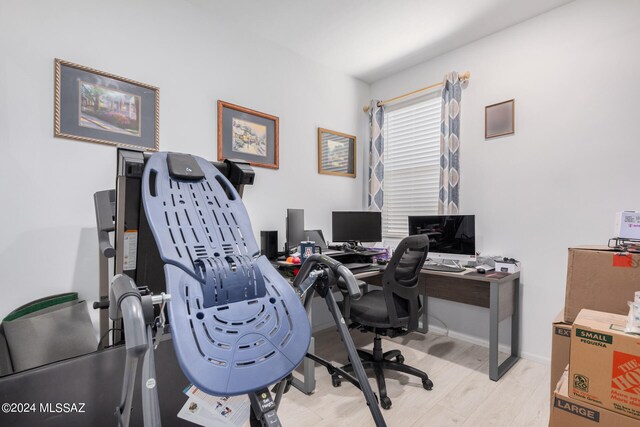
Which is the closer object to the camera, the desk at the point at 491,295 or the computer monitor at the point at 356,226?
the desk at the point at 491,295

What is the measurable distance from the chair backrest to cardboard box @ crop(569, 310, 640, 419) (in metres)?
0.91

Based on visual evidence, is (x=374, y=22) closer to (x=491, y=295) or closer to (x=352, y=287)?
(x=491, y=295)

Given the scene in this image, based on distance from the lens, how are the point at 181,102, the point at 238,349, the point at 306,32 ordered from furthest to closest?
the point at 306,32 → the point at 181,102 → the point at 238,349

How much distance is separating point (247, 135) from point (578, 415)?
2.70 m

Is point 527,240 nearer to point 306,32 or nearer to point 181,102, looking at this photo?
point 306,32

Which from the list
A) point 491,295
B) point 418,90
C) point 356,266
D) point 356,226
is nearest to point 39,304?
point 356,266

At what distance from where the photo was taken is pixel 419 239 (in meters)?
2.06

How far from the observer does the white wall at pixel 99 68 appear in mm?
1729

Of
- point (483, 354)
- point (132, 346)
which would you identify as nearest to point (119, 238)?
point (132, 346)

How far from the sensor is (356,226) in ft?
10.5

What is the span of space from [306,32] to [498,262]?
2.57 metres

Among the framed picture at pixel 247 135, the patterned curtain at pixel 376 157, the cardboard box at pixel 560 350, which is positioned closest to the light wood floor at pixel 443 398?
the cardboard box at pixel 560 350

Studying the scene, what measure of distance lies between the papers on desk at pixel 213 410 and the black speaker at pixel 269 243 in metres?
1.81

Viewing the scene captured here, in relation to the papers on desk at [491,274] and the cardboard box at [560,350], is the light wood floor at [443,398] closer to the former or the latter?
the cardboard box at [560,350]
